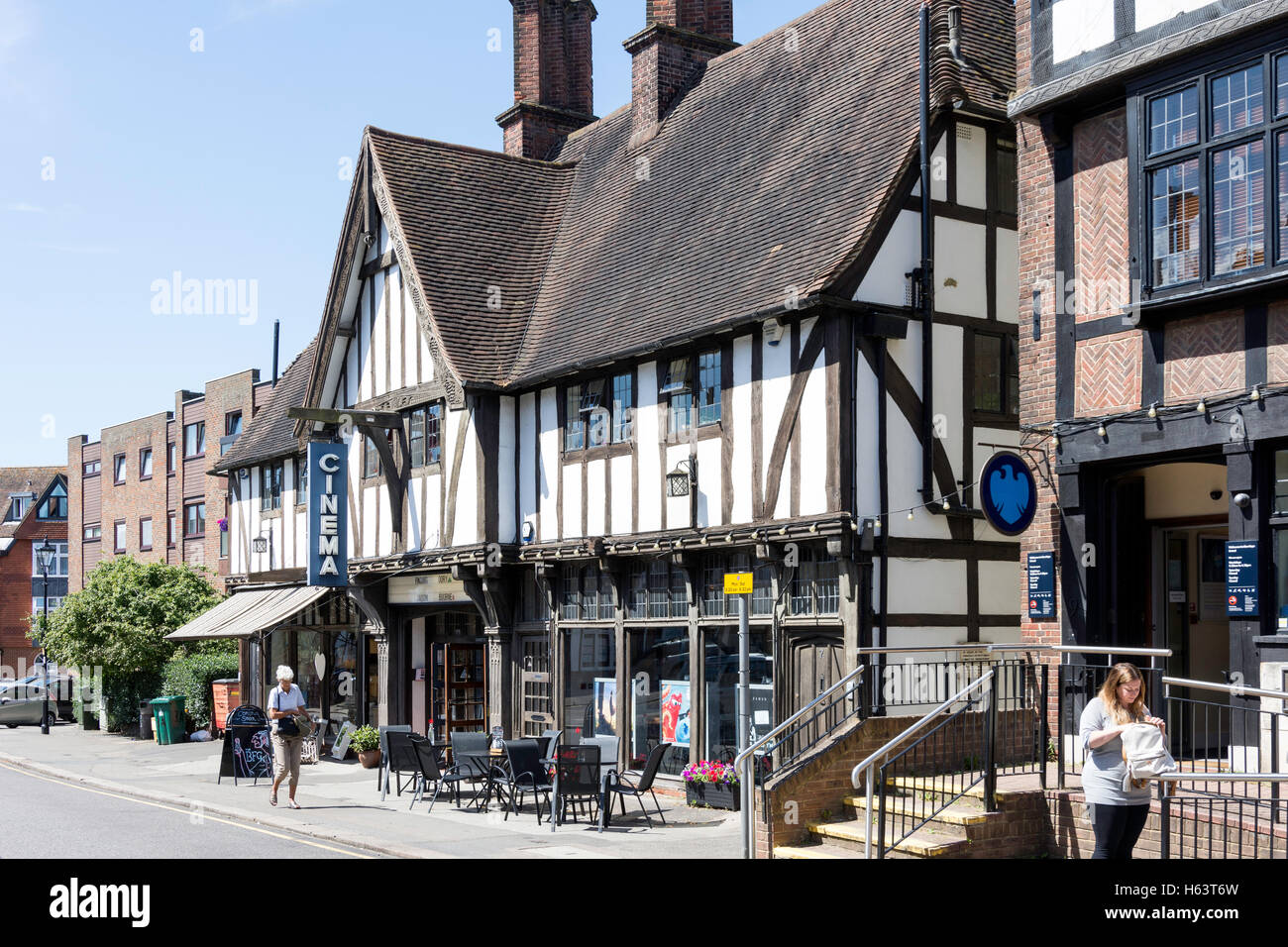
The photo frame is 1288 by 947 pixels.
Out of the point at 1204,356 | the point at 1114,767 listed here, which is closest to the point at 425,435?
the point at 1204,356

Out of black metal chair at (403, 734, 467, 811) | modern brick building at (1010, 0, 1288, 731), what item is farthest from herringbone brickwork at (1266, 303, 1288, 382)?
black metal chair at (403, 734, 467, 811)

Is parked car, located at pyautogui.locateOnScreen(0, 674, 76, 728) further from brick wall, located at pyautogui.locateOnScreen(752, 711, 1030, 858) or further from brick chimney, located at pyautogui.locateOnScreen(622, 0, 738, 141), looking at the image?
brick wall, located at pyautogui.locateOnScreen(752, 711, 1030, 858)

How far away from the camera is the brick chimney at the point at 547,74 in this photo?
28.0 meters

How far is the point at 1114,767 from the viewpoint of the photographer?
9.57 meters

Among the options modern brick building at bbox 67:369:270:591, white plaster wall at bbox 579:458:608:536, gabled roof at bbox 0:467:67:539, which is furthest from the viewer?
gabled roof at bbox 0:467:67:539

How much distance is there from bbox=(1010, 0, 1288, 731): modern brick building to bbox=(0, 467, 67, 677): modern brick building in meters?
61.2

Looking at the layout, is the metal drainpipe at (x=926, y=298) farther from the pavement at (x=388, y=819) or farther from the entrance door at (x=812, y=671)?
the pavement at (x=388, y=819)

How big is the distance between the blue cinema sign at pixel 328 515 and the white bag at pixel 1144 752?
1766cm

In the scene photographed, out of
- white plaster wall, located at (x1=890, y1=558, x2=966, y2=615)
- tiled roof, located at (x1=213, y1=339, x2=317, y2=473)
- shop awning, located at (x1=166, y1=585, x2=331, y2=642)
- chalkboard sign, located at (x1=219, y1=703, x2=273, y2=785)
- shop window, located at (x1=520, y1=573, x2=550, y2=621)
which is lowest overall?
chalkboard sign, located at (x1=219, y1=703, x2=273, y2=785)

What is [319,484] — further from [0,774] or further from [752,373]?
[752,373]

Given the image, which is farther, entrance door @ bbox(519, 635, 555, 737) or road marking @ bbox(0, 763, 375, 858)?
entrance door @ bbox(519, 635, 555, 737)

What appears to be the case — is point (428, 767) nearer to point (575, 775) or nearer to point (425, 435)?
point (575, 775)

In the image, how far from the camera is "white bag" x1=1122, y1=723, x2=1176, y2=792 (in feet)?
30.6

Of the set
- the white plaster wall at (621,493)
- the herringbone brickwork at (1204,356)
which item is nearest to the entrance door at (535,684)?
the white plaster wall at (621,493)
